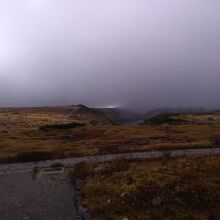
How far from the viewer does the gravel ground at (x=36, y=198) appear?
20.0 m

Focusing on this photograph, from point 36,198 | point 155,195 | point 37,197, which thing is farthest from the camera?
point 37,197

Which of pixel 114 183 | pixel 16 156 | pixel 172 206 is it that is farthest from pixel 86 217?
pixel 16 156

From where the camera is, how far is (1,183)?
107 feet

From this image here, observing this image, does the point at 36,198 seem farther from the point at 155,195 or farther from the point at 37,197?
the point at 155,195

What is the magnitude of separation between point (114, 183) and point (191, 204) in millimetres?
8241

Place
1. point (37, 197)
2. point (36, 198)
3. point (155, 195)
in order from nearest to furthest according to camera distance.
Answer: point (155, 195) → point (36, 198) → point (37, 197)

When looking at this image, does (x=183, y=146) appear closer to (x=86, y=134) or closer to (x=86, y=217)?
(x=86, y=217)

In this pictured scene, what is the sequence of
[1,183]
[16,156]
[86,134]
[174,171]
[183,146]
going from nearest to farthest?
[174,171]
[1,183]
[16,156]
[183,146]
[86,134]

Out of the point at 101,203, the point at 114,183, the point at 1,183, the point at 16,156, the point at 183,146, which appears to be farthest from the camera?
the point at 183,146

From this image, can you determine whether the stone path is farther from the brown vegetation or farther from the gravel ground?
the brown vegetation

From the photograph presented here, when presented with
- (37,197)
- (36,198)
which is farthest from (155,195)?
(37,197)

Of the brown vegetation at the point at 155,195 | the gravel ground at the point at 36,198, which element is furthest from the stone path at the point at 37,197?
the brown vegetation at the point at 155,195

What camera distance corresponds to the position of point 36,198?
2475cm

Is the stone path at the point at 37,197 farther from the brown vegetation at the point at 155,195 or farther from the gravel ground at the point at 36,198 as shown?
the brown vegetation at the point at 155,195
